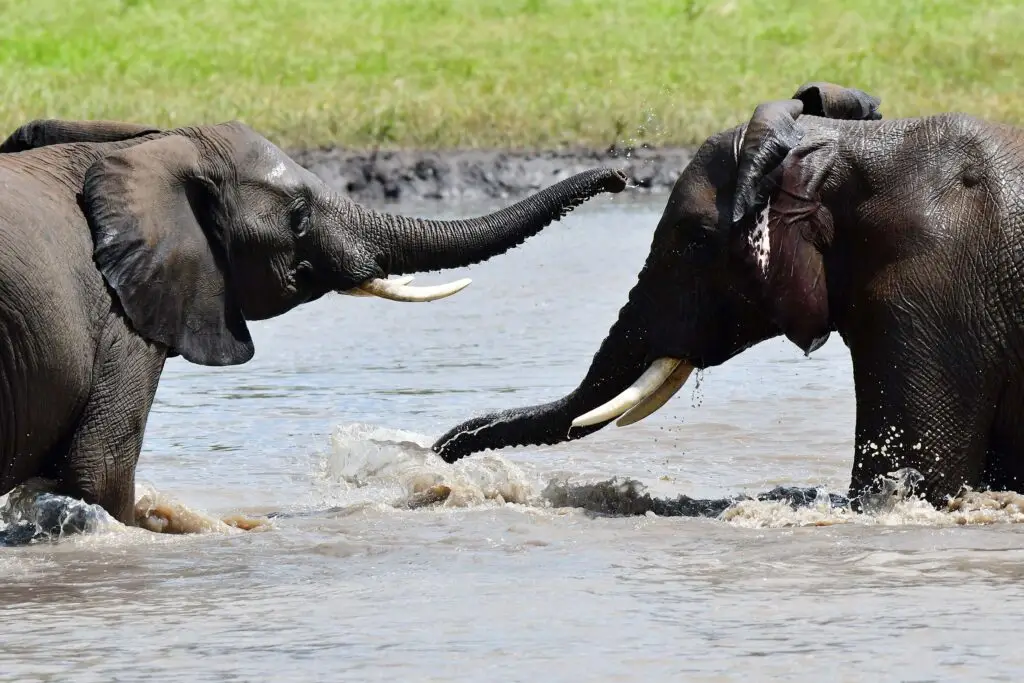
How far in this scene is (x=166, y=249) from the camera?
28.3 ft

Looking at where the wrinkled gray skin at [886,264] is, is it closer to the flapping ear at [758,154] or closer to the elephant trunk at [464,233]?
the flapping ear at [758,154]

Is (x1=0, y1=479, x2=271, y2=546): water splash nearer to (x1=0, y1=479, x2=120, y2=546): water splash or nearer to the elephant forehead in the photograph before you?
(x1=0, y1=479, x2=120, y2=546): water splash

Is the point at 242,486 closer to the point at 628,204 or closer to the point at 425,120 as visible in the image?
the point at 628,204

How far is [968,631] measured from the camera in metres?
6.83

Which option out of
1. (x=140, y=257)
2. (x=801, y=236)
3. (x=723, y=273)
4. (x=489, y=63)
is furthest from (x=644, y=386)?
(x=489, y=63)

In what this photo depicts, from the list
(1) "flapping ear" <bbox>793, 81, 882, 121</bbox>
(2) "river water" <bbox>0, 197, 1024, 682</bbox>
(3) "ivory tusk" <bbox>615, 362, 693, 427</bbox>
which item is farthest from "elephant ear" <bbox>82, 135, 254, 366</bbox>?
(1) "flapping ear" <bbox>793, 81, 882, 121</bbox>

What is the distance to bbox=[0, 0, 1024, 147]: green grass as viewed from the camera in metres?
29.5

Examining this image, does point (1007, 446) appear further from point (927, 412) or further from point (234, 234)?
point (234, 234)

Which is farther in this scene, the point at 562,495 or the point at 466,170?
the point at 466,170

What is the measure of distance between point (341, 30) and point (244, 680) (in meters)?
33.3

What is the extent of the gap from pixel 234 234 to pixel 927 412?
2774 mm

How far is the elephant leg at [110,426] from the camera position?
840cm

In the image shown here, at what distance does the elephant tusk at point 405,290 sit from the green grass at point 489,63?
62.3 ft

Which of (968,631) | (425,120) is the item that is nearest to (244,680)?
(968,631)
